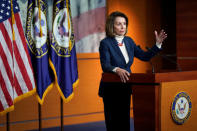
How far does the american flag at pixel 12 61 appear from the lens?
155 inches

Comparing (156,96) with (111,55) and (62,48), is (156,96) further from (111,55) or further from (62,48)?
(62,48)

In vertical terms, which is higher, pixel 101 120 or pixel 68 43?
pixel 68 43

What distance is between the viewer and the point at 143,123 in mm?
3031

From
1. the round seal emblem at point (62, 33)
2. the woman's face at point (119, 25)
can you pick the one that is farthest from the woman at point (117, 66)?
the round seal emblem at point (62, 33)

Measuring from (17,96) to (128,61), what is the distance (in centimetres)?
147

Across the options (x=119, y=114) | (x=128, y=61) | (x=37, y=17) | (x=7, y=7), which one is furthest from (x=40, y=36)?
(x=119, y=114)

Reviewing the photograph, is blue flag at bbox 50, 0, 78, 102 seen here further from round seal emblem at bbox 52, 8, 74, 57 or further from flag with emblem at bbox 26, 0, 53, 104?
flag with emblem at bbox 26, 0, 53, 104

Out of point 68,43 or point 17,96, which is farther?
point 68,43

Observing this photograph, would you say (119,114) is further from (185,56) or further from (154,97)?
(185,56)

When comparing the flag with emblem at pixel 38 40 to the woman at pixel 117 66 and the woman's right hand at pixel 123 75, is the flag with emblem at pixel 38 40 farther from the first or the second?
the woman's right hand at pixel 123 75

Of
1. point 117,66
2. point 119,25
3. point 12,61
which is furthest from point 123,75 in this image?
point 12,61

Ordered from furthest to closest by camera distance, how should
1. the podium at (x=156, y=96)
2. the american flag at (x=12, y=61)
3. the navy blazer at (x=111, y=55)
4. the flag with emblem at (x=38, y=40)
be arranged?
the flag with emblem at (x=38, y=40), the american flag at (x=12, y=61), the navy blazer at (x=111, y=55), the podium at (x=156, y=96)

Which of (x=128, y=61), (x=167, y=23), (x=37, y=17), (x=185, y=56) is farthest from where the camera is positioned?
(x=167, y=23)

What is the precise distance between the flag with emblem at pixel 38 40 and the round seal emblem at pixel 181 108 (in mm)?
1788
